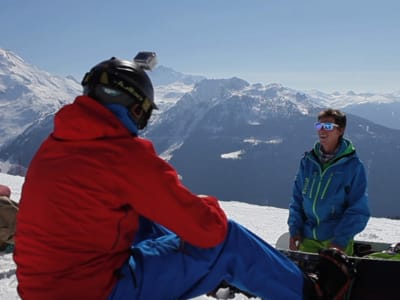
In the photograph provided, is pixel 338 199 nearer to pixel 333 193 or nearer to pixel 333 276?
pixel 333 193

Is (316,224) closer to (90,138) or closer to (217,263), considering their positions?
(217,263)

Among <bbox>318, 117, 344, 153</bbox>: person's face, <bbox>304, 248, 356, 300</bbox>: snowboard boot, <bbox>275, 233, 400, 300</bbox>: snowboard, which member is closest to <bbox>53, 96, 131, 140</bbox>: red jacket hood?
<bbox>304, 248, 356, 300</bbox>: snowboard boot

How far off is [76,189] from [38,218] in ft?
0.93

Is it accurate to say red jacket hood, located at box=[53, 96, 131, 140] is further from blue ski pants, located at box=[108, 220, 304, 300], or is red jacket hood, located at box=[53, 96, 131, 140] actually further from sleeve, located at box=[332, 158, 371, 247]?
sleeve, located at box=[332, 158, 371, 247]

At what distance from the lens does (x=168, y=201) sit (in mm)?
2318

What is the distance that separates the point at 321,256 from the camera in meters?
3.20

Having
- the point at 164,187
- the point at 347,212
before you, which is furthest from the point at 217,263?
the point at 347,212

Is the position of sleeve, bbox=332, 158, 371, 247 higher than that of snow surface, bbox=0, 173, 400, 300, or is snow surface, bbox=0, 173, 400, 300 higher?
sleeve, bbox=332, 158, 371, 247

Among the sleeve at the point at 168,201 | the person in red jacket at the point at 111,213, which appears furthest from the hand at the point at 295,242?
the sleeve at the point at 168,201

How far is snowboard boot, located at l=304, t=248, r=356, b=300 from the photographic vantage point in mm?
3006

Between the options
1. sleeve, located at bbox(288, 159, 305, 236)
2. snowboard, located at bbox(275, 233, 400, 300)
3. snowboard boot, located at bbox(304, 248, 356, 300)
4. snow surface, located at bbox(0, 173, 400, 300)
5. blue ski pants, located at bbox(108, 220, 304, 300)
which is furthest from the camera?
snow surface, located at bbox(0, 173, 400, 300)

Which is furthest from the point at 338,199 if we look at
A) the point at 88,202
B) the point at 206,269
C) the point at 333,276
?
the point at 88,202

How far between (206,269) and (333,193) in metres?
2.34

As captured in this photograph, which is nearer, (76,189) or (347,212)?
(76,189)
